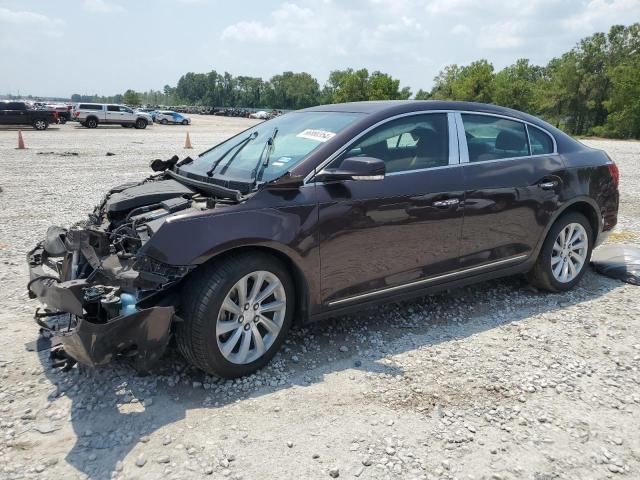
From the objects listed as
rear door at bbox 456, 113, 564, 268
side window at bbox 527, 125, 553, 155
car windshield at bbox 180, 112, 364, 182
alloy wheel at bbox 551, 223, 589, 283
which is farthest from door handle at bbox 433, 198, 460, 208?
alloy wheel at bbox 551, 223, 589, 283

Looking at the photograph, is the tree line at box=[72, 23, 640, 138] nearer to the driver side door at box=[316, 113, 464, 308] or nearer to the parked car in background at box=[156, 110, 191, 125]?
the parked car in background at box=[156, 110, 191, 125]

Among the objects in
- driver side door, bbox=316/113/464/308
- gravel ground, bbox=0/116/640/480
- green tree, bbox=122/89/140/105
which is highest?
green tree, bbox=122/89/140/105

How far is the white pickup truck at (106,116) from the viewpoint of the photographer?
35.3 m

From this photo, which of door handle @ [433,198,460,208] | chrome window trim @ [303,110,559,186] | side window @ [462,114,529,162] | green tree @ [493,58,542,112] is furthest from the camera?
green tree @ [493,58,542,112]

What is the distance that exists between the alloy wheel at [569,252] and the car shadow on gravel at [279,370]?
8.5 inches

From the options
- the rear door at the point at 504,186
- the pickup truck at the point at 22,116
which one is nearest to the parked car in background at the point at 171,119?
Answer: the pickup truck at the point at 22,116

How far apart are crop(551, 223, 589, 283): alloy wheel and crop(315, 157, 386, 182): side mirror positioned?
244 centimetres

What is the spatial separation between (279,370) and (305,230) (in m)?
0.97

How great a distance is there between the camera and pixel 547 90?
6650 centimetres

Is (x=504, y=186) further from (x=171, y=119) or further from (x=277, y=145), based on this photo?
(x=171, y=119)

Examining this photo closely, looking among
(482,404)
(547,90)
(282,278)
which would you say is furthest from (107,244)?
(547,90)

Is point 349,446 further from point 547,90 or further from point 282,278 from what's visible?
point 547,90

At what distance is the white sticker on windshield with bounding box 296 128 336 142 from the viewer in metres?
3.77

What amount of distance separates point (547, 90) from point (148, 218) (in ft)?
238
